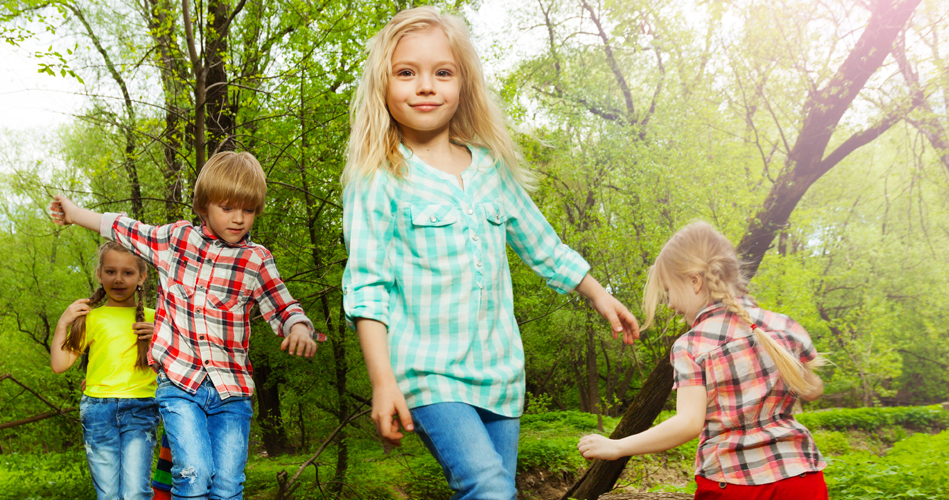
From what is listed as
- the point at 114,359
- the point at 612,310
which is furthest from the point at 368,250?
the point at 114,359

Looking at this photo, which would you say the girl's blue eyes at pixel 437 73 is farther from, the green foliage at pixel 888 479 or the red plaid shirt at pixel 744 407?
the green foliage at pixel 888 479

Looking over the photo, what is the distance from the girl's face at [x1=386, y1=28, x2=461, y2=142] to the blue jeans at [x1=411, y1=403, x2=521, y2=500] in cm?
84

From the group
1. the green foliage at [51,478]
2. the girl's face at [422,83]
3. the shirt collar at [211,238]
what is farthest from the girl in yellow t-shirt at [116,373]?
the green foliage at [51,478]

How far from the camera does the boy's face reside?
8.69 feet

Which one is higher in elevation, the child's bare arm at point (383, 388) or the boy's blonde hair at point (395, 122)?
the boy's blonde hair at point (395, 122)

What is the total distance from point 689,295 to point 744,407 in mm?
453

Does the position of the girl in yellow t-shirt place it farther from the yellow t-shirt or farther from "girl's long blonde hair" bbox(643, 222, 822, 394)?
"girl's long blonde hair" bbox(643, 222, 822, 394)

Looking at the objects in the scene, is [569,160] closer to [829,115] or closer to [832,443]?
[829,115]

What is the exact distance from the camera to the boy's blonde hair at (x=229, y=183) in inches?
102

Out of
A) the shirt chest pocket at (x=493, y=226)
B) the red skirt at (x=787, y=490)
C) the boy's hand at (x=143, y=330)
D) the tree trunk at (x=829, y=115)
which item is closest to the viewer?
the shirt chest pocket at (x=493, y=226)

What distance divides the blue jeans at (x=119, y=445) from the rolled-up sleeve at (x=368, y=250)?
1893 mm

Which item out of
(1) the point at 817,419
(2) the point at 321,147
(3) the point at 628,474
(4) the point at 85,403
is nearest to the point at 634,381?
(1) the point at 817,419

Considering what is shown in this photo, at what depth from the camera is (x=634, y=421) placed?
477 centimetres

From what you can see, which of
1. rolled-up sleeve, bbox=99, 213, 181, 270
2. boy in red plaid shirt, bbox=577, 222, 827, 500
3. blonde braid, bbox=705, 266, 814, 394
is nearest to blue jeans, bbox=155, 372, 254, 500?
rolled-up sleeve, bbox=99, 213, 181, 270
